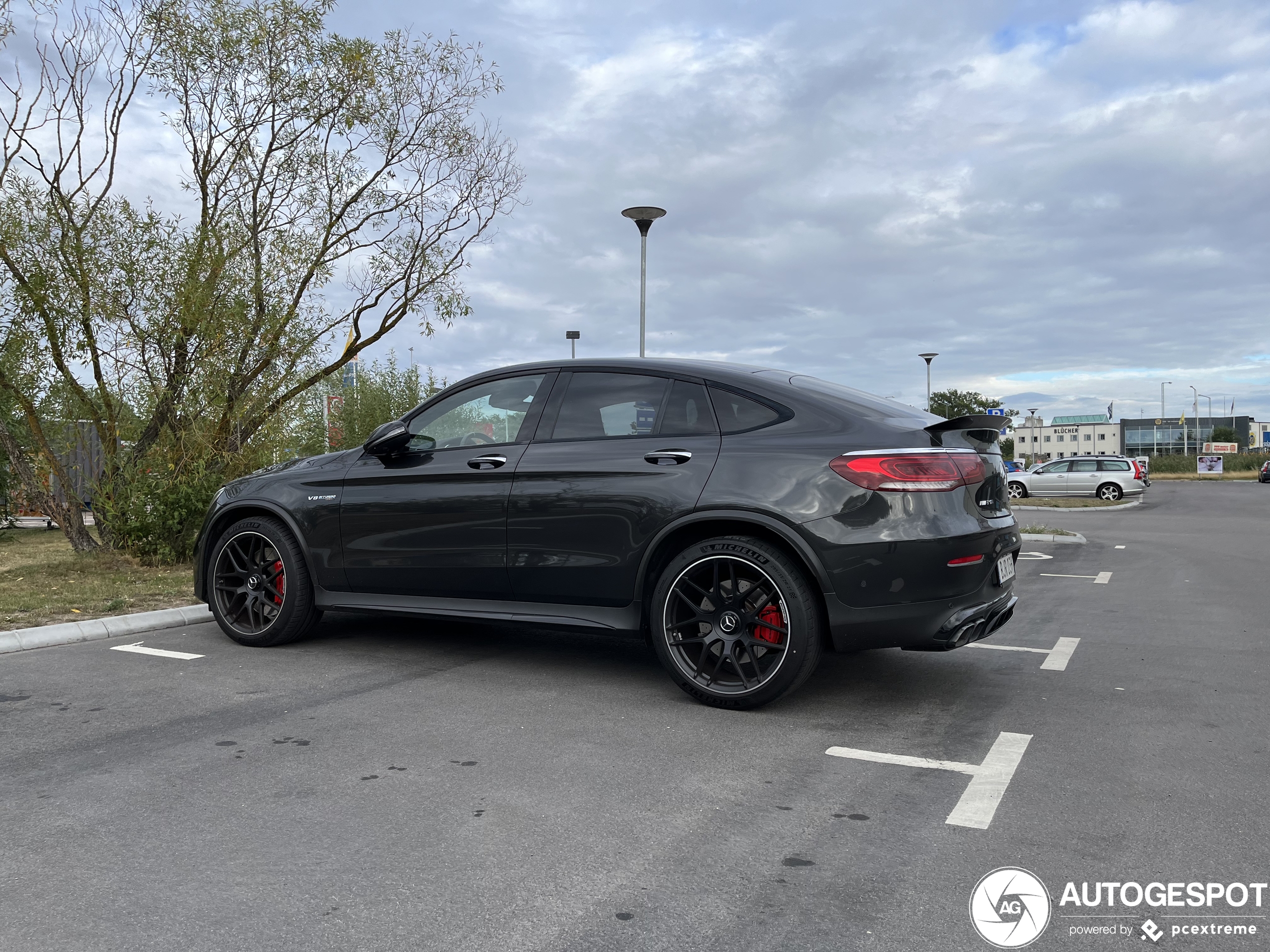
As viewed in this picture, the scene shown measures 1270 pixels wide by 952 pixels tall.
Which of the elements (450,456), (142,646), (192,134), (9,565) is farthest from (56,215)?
(450,456)

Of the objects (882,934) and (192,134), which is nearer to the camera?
(882,934)

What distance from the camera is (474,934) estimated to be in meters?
2.43

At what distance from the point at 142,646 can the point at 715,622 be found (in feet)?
12.5

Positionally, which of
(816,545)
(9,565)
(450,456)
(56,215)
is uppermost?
(56,215)

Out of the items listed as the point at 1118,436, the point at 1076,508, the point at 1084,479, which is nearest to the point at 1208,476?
the point at 1084,479

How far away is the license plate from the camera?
4637mm

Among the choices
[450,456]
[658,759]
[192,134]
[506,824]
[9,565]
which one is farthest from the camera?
[9,565]

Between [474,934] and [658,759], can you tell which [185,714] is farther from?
[474,934]

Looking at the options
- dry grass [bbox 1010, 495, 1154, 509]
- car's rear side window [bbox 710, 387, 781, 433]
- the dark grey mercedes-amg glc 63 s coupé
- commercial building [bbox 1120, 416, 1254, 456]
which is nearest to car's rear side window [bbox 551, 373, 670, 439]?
the dark grey mercedes-amg glc 63 s coupé

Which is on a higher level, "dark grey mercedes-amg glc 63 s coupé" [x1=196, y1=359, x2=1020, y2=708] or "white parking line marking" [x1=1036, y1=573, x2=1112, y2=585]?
"dark grey mercedes-amg glc 63 s coupé" [x1=196, y1=359, x2=1020, y2=708]

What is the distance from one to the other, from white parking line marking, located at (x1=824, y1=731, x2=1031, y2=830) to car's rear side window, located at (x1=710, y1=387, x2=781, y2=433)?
61.4 inches

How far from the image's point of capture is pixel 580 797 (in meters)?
3.40

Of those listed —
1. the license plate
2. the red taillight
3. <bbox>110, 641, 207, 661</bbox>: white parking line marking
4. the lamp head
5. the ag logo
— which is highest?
the lamp head

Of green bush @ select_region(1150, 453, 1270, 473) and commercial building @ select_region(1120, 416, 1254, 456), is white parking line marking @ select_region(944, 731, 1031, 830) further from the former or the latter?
commercial building @ select_region(1120, 416, 1254, 456)
